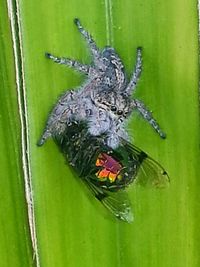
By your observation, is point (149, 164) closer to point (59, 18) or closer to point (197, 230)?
point (197, 230)

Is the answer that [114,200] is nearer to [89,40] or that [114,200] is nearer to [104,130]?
[104,130]

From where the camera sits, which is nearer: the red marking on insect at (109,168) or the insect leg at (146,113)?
the red marking on insect at (109,168)

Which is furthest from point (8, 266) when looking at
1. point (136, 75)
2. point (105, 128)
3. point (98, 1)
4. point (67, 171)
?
point (98, 1)

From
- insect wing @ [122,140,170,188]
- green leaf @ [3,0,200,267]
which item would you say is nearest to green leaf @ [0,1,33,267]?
green leaf @ [3,0,200,267]

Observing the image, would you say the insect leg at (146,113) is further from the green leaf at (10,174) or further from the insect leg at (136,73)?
the green leaf at (10,174)

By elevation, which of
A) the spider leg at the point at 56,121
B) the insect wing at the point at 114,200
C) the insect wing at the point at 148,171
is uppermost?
the spider leg at the point at 56,121

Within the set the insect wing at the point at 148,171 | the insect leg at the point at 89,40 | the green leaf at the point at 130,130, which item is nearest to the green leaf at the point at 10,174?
the green leaf at the point at 130,130

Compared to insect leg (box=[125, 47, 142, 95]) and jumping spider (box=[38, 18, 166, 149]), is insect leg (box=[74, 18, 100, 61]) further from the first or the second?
insect leg (box=[125, 47, 142, 95])
